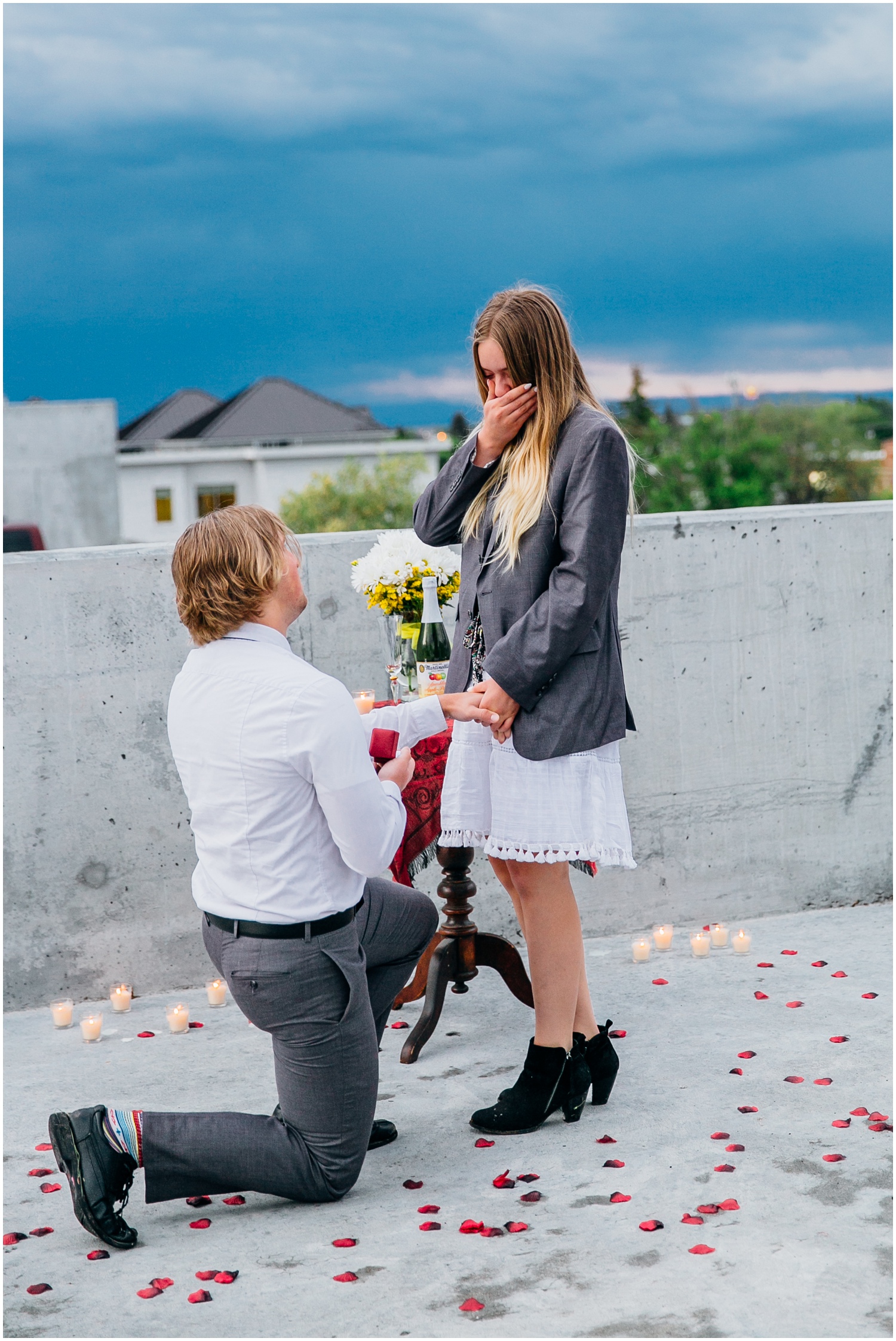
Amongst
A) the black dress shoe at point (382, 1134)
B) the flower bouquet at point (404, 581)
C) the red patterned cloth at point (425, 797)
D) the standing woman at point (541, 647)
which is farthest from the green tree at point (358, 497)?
the black dress shoe at point (382, 1134)

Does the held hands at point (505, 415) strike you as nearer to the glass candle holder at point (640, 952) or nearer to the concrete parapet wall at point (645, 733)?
the concrete parapet wall at point (645, 733)

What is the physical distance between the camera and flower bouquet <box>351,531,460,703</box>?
10.7 feet

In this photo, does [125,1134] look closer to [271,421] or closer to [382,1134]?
[382,1134]

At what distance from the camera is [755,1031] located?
10.7 ft

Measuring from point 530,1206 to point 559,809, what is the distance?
29.3 inches

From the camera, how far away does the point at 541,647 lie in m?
2.53

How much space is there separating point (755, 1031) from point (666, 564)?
148 centimetres

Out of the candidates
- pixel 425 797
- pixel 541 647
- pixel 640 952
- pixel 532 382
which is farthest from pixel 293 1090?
pixel 640 952

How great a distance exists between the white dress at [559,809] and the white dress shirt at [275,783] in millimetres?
383

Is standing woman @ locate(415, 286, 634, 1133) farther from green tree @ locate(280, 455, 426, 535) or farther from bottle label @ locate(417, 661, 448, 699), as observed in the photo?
green tree @ locate(280, 455, 426, 535)

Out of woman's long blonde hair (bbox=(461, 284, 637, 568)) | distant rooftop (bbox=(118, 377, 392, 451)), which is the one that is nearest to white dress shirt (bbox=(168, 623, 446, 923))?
woman's long blonde hair (bbox=(461, 284, 637, 568))

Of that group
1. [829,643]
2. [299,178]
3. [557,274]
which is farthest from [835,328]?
[829,643]

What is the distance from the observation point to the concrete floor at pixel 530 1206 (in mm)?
2078

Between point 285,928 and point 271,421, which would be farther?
point 271,421
